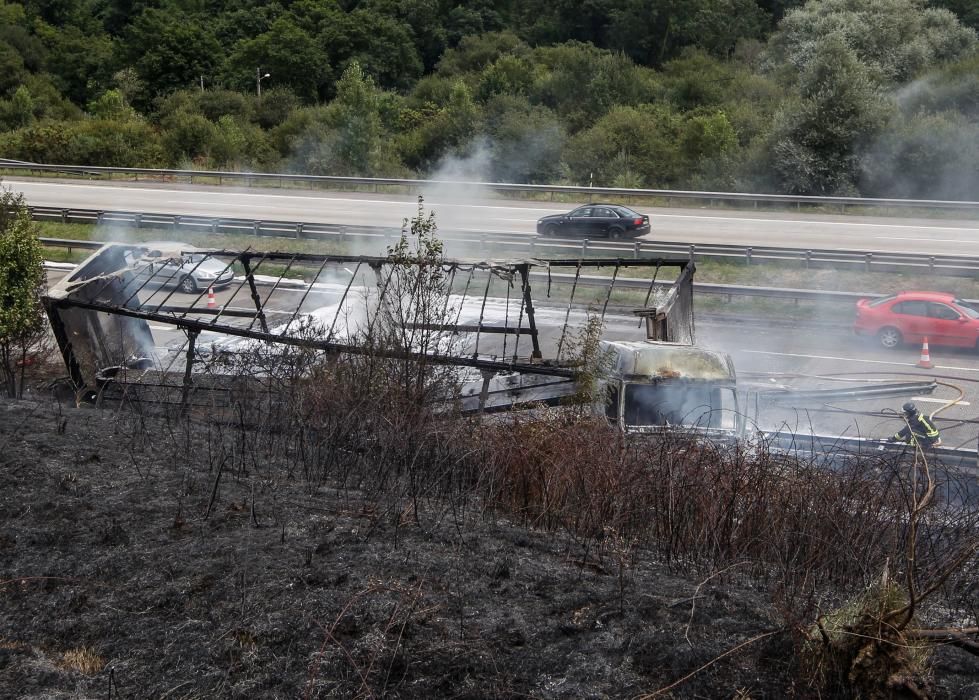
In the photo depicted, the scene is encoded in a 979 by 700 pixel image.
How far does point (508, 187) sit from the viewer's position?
3281 cm

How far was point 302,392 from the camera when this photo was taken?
9.55m

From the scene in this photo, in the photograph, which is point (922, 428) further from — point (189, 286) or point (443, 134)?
point (443, 134)

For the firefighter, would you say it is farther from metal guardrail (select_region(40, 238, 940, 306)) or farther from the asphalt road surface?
metal guardrail (select_region(40, 238, 940, 306))

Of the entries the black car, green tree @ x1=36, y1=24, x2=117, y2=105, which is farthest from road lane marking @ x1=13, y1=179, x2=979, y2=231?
Result: green tree @ x1=36, y1=24, x2=117, y2=105

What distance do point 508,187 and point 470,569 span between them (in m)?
27.3

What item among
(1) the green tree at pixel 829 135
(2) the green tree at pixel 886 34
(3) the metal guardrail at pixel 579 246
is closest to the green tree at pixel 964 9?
(2) the green tree at pixel 886 34

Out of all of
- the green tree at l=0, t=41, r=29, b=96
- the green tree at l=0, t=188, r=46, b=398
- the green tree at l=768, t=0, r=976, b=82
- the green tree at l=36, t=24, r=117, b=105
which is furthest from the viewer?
the green tree at l=36, t=24, r=117, b=105

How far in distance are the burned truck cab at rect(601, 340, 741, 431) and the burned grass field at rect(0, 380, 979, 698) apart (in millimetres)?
1587

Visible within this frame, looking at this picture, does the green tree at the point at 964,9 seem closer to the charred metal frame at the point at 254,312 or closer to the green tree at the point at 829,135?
the green tree at the point at 829,135

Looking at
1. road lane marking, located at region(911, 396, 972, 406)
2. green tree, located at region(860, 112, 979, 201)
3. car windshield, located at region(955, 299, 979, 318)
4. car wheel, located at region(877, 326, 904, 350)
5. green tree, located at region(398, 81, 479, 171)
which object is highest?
green tree, located at region(398, 81, 479, 171)

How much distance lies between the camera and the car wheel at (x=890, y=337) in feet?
58.4

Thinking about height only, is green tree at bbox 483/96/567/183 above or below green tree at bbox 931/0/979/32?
below

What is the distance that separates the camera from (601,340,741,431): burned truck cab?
1048 cm

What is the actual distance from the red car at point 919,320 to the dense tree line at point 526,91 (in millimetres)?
17245
